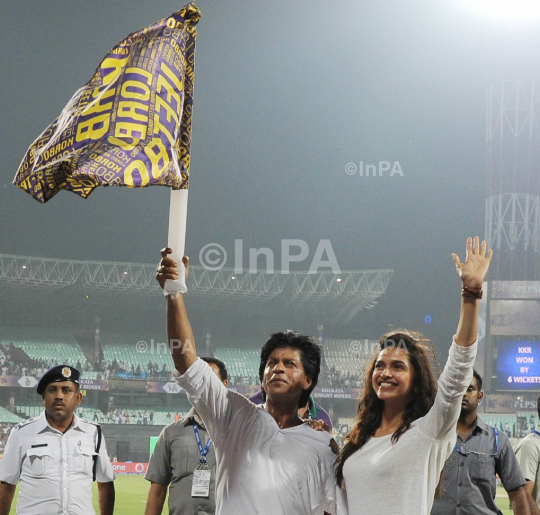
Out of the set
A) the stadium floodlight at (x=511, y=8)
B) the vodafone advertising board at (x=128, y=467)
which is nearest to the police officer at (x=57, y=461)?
the stadium floodlight at (x=511, y=8)

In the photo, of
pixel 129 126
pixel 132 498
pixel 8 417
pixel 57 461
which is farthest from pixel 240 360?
pixel 129 126

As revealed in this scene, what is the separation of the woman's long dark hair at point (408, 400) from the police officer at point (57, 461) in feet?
5.43

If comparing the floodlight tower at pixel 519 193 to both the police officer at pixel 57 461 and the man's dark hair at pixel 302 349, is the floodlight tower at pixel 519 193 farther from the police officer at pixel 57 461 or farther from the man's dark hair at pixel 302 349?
the man's dark hair at pixel 302 349

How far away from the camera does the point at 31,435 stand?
313 cm

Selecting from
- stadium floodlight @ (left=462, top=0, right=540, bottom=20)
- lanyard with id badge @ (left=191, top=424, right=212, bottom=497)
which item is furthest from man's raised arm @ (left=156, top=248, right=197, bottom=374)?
stadium floodlight @ (left=462, top=0, right=540, bottom=20)

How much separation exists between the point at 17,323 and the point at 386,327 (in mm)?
11546

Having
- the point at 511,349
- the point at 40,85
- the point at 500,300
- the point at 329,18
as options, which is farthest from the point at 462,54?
the point at 40,85

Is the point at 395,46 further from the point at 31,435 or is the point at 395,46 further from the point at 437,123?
the point at 31,435

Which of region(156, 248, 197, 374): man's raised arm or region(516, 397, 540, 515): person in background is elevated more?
region(156, 248, 197, 374): man's raised arm

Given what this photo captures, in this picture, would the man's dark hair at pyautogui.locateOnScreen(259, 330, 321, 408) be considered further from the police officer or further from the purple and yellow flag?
the police officer

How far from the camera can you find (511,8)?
625 inches

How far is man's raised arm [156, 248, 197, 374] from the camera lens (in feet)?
5.78

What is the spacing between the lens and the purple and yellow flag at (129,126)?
183 centimetres
